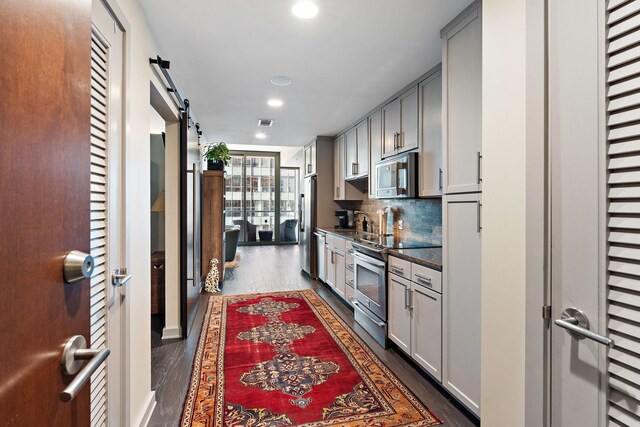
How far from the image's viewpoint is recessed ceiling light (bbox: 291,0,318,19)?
1843 mm

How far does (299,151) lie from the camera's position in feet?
27.5

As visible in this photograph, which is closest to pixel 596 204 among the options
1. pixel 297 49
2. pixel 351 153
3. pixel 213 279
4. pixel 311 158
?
pixel 297 49

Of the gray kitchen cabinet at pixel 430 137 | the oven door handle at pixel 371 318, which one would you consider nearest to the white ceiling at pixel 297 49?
the gray kitchen cabinet at pixel 430 137

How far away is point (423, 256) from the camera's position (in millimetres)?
2500

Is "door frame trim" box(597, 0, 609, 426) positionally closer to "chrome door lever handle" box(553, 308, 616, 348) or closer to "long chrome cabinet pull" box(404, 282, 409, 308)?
"chrome door lever handle" box(553, 308, 616, 348)

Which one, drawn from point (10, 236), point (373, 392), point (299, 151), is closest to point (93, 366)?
point (10, 236)

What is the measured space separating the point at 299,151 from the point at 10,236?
8041 mm

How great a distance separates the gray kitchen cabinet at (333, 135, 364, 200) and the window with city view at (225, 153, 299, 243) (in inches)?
186

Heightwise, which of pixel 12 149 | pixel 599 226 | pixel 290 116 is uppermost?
pixel 290 116

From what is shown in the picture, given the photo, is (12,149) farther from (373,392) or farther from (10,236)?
(373,392)

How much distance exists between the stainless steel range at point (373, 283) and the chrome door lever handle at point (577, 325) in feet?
6.14

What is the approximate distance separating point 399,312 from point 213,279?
307cm

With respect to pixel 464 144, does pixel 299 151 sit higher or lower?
higher

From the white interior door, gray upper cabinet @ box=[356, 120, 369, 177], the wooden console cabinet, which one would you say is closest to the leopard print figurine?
the wooden console cabinet
